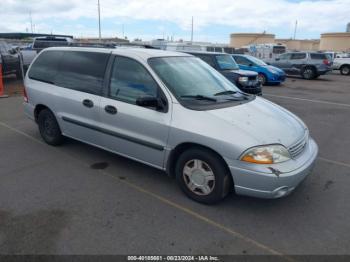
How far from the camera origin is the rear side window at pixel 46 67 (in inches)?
198

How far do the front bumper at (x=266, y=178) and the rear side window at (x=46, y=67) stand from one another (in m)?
3.46

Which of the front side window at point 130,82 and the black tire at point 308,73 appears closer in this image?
the front side window at point 130,82

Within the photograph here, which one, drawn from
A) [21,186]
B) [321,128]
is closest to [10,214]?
[21,186]

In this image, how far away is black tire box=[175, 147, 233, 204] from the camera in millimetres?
Result: 3283

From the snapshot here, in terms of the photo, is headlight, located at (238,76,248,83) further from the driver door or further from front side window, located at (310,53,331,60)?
front side window, located at (310,53,331,60)

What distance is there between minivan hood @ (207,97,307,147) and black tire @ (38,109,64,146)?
9.72 ft

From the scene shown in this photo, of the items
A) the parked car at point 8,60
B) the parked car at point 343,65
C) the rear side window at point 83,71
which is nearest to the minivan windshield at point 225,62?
the rear side window at point 83,71

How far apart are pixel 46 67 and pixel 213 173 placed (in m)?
3.55

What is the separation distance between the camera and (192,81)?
13.2 ft

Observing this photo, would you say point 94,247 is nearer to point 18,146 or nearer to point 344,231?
point 344,231

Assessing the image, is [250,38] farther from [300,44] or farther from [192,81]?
[192,81]

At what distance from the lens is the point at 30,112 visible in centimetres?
552

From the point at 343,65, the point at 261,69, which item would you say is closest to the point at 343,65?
the point at 343,65

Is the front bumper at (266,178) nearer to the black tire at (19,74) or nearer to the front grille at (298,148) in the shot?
the front grille at (298,148)
